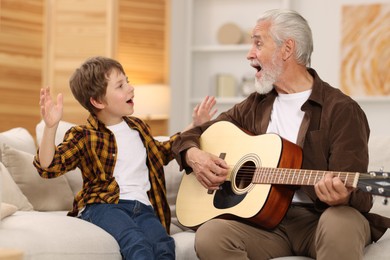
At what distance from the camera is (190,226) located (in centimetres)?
292

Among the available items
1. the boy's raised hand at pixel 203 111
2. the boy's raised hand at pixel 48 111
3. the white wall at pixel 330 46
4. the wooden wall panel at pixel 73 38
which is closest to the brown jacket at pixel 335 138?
the boy's raised hand at pixel 203 111

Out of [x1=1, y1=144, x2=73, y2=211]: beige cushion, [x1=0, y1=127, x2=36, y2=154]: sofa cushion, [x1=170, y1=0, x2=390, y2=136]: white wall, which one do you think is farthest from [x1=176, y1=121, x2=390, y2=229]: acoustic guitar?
[x1=170, y1=0, x2=390, y2=136]: white wall

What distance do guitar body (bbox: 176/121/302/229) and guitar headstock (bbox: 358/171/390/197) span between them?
40 cm

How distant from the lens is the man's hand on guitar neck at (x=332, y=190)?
2.37 m

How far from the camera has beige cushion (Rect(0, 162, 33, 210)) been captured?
3.04 meters

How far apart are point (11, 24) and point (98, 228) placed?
12.5ft

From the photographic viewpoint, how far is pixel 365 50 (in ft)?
21.3

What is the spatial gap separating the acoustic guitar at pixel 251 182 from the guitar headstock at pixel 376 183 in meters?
0.04

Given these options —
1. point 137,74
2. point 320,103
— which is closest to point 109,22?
point 137,74

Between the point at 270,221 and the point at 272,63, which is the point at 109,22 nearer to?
the point at 272,63

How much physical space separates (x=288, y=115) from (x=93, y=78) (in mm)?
798

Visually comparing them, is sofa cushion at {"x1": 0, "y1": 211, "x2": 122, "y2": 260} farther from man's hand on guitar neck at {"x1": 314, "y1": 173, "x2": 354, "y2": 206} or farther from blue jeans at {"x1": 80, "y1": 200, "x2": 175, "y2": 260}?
man's hand on guitar neck at {"x1": 314, "y1": 173, "x2": 354, "y2": 206}

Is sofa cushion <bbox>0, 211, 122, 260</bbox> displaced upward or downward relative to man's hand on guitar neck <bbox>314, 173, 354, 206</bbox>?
downward

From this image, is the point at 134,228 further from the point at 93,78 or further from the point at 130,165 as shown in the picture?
the point at 93,78
